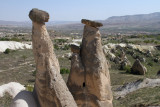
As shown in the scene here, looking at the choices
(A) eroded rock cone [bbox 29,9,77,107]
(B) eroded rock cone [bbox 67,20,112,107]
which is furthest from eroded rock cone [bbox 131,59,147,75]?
(A) eroded rock cone [bbox 29,9,77,107]

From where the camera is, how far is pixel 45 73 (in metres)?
5.96

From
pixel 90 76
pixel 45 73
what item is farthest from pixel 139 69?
pixel 45 73

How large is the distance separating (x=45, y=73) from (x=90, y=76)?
2077 millimetres

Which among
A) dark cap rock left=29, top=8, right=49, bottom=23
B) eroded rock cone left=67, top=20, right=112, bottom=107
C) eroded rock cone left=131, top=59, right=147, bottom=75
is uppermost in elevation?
dark cap rock left=29, top=8, right=49, bottom=23

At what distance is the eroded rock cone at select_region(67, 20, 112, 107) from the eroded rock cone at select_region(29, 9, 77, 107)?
5.14 feet

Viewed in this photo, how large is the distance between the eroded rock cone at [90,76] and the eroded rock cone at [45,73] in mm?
1565

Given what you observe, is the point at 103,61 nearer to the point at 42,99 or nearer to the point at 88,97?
the point at 88,97

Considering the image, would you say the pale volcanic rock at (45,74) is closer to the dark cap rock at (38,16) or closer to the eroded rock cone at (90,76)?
the dark cap rock at (38,16)

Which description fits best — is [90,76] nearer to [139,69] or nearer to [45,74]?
[45,74]

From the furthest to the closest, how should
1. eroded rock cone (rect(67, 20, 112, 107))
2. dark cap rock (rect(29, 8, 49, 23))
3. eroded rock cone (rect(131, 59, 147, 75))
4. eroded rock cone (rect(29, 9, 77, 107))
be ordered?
1. eroded rock cone (rect(131, 59, 147, 75))
2. eroded rock cone (rect(67, 20, 112, 107))
3. dark cap rock (rect(29, 8, 49, 23))
4. eroded rock cone (rect(29, 9, 77, 107))

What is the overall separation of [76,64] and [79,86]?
0.79 metres

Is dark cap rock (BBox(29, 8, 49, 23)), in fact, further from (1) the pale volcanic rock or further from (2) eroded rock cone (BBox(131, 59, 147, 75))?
(2) eroded rock cone (BBox(131, 59, 147, 75))

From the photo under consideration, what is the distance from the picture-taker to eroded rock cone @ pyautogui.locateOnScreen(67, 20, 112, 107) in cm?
751

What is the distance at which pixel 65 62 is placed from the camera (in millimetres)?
32344
